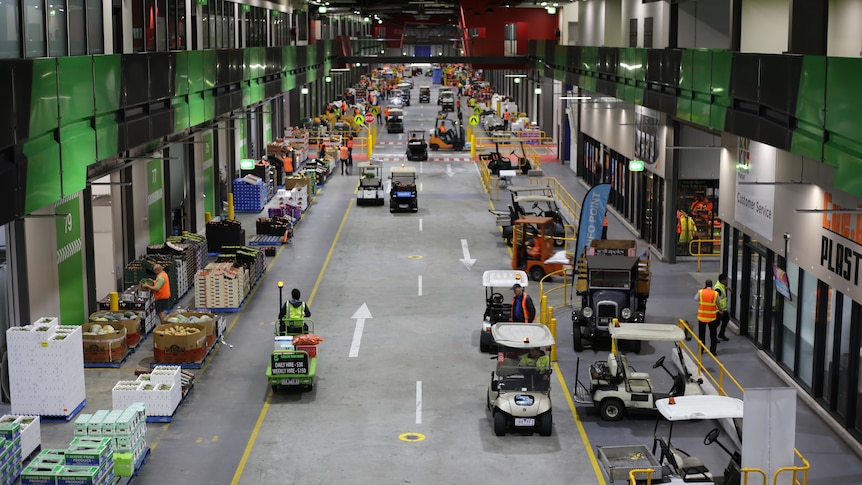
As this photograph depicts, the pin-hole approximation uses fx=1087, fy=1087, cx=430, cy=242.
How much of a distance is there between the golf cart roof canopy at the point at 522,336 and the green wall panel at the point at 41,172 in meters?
7.77

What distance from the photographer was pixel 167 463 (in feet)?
55.4

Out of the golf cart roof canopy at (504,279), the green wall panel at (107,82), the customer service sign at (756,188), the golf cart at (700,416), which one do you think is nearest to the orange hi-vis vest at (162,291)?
the green wall panel at (107,82)

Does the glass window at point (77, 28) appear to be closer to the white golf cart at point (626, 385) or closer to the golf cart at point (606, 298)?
the golf cart at point (606, 298)

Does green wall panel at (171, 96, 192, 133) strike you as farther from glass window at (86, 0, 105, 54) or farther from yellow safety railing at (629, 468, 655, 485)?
yellow safety railing at (629, 468, 655, 485)

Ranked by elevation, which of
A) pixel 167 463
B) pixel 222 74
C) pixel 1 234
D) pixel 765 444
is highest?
pixel 222 74

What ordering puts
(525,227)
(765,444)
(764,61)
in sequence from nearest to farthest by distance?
1. (765,444)
2. (764,61)
3. (525,227)

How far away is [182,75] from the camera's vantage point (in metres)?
27.3

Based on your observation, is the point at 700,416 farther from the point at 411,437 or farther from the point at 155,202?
the point at 155,202

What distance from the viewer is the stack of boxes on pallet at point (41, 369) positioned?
60.2ft

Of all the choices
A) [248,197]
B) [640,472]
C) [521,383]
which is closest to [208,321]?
[521,383]

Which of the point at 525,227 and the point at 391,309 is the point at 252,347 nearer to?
the point at 391,309

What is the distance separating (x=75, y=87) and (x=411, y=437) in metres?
8.26

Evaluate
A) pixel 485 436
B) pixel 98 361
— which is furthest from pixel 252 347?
pixel 485 436

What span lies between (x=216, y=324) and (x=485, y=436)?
25.6 feet
